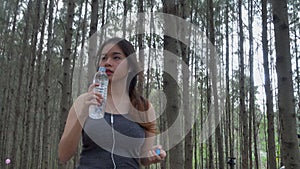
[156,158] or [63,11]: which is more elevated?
[63,11]

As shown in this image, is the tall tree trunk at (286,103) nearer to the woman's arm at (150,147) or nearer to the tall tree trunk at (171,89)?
the tall tree trunk at (171,89)

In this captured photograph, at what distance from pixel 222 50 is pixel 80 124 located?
11082mm

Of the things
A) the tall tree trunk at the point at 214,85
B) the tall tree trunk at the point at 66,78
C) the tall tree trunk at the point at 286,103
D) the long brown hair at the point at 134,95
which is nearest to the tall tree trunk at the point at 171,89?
the tall tree trunk at the point at 286,103

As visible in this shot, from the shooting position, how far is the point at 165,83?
294 cm

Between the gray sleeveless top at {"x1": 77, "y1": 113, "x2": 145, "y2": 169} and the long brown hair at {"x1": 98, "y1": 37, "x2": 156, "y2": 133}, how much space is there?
88 mm

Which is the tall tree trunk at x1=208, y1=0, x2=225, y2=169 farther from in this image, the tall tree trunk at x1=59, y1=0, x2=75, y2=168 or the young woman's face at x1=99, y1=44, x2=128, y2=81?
the young woman's face at x1=99, y1=44, x2=128, y2=81

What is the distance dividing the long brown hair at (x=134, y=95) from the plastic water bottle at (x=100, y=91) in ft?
0.56

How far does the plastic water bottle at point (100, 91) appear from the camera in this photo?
104 centimetres

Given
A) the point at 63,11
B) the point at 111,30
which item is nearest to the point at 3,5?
the point at 63,11

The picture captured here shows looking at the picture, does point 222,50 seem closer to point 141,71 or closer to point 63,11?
point 63,11

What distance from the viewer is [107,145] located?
1.09 m

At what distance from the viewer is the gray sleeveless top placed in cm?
108

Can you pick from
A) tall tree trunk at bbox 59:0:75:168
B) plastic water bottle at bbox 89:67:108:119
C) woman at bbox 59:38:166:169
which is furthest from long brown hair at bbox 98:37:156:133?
tall tree trunk at bbox 59:0:75:168

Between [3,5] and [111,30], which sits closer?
[111,30]
